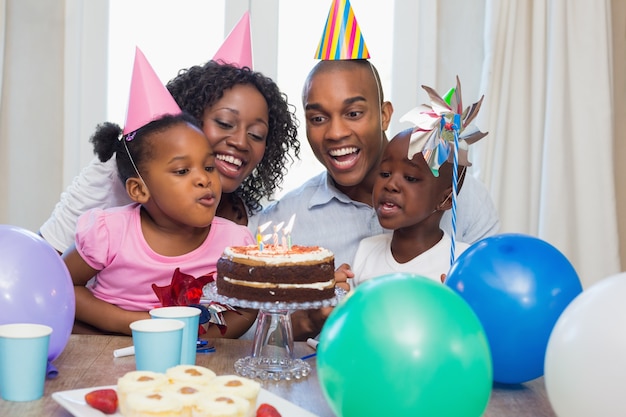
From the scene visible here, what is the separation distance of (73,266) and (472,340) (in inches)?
47.5

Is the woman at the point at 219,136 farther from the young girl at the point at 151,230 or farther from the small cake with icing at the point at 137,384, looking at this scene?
the small cake with icing at the point at 137,384

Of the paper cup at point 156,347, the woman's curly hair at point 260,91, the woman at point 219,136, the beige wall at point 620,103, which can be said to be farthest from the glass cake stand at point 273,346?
the beige wall at point 620,103

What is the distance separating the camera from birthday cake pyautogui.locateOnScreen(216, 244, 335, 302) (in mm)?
1362

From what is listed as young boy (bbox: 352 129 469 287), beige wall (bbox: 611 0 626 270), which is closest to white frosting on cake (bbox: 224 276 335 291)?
young boy (bbox: 352 129 469 287)

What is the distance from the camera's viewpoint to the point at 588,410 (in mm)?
1028

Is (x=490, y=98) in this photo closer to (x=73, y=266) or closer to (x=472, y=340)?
(x=73, y=266)

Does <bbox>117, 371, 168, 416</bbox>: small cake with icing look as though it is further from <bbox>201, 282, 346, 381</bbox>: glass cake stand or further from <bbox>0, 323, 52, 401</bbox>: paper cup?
<bbox>201, 282, 346, 381</bbox>: glass cake stand

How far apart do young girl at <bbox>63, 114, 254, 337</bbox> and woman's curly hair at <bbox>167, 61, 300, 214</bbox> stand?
0.23 meters

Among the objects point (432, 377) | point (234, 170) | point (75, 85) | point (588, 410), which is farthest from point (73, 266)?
point (75, 85)

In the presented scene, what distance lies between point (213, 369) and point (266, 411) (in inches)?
13.5

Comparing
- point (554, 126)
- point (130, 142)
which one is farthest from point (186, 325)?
point (554, 126)

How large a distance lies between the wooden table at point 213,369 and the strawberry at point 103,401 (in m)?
0.05

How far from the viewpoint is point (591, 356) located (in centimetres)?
103

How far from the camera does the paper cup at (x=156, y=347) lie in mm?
1220
